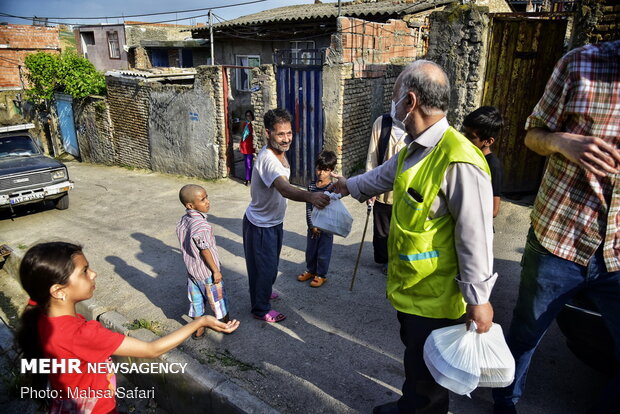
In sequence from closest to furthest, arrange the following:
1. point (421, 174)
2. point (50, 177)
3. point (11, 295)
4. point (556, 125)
A: point (421, 174)
point (556, 125)
point (11, 295)
point (50, 177)

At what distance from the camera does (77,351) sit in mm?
1900

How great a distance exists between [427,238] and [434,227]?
6 centimetres

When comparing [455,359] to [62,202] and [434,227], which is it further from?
[62,202]

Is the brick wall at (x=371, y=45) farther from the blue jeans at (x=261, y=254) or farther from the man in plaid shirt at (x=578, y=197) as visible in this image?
the man in plaid shirt at (x=578, y=197)

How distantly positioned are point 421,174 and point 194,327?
1.33 metres

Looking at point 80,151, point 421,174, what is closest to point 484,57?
point 421,174

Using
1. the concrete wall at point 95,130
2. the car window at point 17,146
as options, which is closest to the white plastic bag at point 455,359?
the car window at point 17,146

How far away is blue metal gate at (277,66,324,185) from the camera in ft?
26.4

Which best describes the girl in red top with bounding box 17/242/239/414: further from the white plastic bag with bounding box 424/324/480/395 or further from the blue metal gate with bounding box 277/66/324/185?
the blue metal gate with bounding box 277/66/324/185

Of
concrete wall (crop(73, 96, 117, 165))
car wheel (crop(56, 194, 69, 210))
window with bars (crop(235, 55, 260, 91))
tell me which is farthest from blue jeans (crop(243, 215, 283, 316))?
window with bars (crop(235, 55, 260, 91))

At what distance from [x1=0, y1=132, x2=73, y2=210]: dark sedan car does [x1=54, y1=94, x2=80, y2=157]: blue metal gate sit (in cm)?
572

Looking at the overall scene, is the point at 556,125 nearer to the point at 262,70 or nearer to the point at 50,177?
the point at 262,70

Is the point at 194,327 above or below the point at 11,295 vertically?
above

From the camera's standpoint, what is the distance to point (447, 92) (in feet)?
6.49
